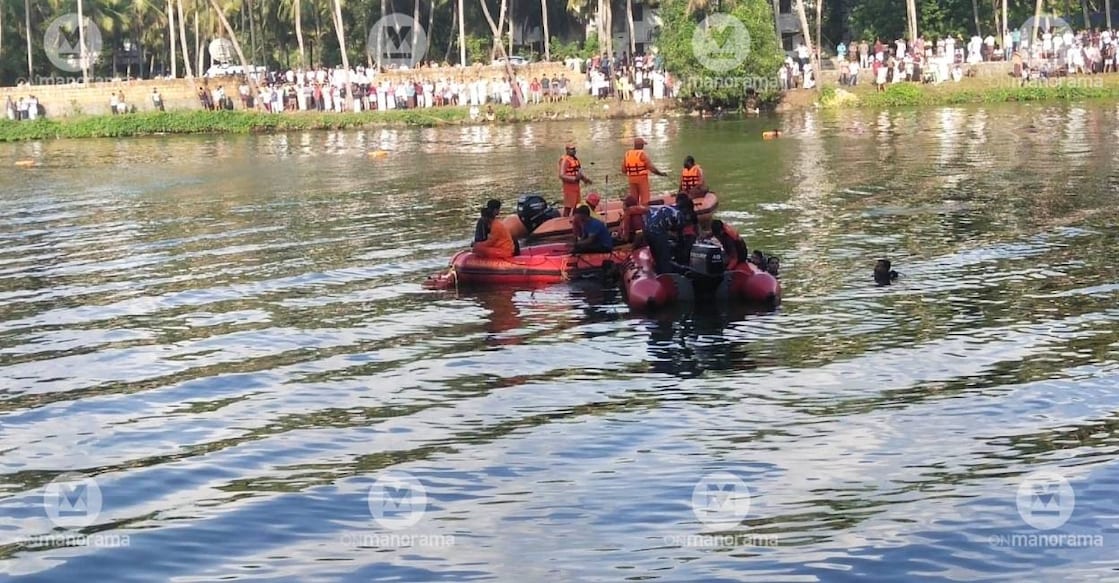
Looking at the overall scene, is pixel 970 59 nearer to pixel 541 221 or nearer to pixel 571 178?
pixel 571 178

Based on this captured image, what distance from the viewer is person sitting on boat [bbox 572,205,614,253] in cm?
2244

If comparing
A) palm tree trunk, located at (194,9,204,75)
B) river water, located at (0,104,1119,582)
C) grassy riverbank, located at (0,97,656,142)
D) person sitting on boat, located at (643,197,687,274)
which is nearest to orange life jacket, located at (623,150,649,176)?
river water, located at (0,104,1119,582)

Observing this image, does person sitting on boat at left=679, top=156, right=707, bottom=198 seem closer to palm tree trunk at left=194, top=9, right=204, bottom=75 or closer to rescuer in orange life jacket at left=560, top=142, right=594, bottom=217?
rescuer in orange life jacket at left=560, top=142, right=594, bottom=217

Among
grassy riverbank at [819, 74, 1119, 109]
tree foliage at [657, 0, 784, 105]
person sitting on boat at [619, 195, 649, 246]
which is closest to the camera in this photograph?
person sitting on boat at [619, 195, 649, 246]

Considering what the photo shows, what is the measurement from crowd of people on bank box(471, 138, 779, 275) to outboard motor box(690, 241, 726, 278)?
28 cm

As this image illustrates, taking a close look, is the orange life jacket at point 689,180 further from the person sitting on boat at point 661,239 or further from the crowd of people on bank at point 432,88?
the crowd of people on bank at point 432,88

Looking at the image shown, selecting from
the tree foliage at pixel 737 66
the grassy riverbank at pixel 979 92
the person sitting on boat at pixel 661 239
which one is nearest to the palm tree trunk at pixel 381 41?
the tree foliage at pixel 737 66

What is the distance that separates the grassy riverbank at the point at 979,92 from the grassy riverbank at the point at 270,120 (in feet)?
27.1

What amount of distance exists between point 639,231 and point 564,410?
27.1 feet

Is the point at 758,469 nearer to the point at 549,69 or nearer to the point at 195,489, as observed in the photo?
the point at 195,489

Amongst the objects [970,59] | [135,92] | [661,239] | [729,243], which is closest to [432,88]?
[135,92]

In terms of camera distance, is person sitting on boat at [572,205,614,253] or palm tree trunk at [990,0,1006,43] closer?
person sitting on boat at [572,205,614,253]

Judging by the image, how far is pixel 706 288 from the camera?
20.1 meters

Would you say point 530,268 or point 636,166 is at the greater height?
point 636,166
